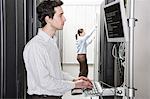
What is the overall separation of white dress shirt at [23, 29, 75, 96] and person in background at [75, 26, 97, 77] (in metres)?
3.67

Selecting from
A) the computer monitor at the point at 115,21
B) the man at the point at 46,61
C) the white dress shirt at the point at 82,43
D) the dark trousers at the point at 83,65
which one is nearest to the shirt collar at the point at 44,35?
the man at the point at 46,61

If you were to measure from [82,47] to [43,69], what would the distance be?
3.99m

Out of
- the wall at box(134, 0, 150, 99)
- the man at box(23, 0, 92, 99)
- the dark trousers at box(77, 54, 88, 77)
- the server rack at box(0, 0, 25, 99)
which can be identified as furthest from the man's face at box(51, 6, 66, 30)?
the dark trousers at box(77, 54, 88, 77)

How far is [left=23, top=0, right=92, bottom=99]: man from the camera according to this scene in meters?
1.54

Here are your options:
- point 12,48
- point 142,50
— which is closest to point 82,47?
point 12,48

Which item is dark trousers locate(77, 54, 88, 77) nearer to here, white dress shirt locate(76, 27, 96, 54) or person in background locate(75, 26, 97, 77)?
person in background locate(75, 26, 97, 77)

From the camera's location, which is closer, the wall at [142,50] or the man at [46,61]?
the wall at [142,50]

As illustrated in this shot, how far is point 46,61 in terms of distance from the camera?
1.58 metres

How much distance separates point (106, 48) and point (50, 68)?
2.98 ft

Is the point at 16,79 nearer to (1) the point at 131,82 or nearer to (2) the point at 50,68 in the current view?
(2) the point at 50,68

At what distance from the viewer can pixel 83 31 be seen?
19.3 feet

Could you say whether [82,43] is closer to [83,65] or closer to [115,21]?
[83,65]

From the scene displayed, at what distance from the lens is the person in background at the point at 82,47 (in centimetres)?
547

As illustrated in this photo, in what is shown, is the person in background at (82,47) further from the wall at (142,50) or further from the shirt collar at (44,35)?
the wall at (142,50)
